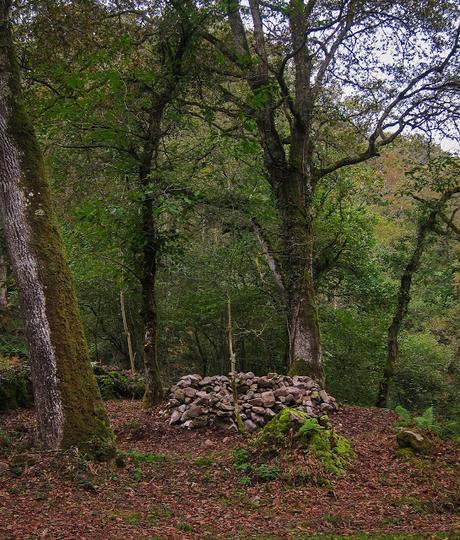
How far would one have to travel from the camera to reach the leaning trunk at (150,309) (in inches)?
421

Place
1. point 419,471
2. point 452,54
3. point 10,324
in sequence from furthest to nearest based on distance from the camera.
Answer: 1. point 10,324
2. point 452,54
3. point 419,471

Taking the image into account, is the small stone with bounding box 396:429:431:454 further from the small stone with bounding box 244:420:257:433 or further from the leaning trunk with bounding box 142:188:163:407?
the leaning trunk with bounding box 142:188:163:407

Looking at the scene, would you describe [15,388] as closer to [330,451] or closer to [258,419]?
[258,419]

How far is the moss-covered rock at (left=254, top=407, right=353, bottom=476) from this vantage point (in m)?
7.31

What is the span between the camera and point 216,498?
6.29 m

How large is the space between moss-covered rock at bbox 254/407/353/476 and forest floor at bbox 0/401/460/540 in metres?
0.20

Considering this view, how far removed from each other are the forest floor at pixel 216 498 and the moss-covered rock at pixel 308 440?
197mm

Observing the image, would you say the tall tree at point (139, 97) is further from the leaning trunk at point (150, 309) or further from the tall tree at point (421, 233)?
the tall tree at point (421, 233)

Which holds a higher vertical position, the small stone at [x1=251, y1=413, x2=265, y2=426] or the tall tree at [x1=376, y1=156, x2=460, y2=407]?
the tall tree at [x1=376, y1=156, x2=460, y2=407]

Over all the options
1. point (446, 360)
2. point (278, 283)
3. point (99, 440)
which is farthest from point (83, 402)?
point (446, 360)

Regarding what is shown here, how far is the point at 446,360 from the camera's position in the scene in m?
23.3

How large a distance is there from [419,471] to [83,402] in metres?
4.65

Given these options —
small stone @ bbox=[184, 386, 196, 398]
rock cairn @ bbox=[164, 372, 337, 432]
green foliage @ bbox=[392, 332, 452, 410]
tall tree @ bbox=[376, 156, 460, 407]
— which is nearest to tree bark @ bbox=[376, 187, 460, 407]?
tall tree @ bbox=[376, 156, 460, 407]

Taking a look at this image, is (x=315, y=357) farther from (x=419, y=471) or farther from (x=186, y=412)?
(x=419, y=471)
